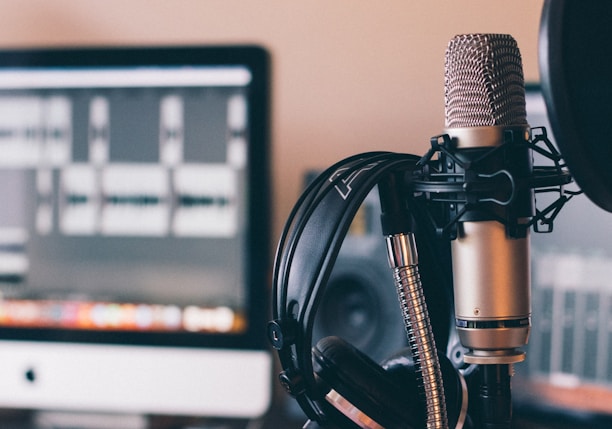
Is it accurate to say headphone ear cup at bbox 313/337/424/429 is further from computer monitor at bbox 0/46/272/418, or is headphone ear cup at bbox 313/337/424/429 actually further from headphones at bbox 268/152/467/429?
computer monitor at bbox 0/46/272/418

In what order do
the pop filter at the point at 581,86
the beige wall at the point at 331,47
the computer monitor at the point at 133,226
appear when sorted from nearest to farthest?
the pop filter at the point at 581,86
the computer monitor at the point at 133,226
the beige wall at the point at 331,47

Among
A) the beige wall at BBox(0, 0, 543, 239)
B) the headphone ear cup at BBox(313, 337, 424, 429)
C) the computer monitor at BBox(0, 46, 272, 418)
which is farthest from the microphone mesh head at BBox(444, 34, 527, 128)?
the beige wall at BBox(0, 0, 543, 239)

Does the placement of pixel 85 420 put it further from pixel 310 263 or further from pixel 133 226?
pixel 310 263

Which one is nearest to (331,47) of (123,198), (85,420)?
(123,198)

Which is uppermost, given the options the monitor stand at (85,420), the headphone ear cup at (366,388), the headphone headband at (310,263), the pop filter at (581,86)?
the pop filter at (581,86)

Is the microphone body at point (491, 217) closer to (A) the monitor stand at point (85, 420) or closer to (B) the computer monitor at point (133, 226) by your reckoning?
(B) the computer monitor at point (133, 226)

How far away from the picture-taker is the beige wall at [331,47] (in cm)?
104

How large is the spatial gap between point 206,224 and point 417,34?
407 mm

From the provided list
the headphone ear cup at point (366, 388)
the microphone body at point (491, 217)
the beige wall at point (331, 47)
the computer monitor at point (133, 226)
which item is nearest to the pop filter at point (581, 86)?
the microphone body at point (491, 217)

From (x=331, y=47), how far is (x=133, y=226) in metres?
0.39

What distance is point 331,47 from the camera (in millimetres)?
1075

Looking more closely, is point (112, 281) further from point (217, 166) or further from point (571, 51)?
point (571, 51)

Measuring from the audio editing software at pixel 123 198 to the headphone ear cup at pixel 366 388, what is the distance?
18.2 inches

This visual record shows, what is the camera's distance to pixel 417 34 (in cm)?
104
